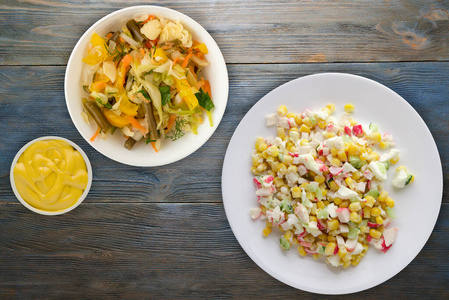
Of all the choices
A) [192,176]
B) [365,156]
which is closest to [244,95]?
[192,176]

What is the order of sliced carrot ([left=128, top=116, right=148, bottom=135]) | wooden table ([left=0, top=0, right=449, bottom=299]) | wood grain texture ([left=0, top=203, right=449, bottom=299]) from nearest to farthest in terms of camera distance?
sliced carrot ([left=128, top=116, right=148, bottom=135]), wooden table ([left=0, top=0, right=449, bottom=299]), wood grain texture ([left=0, top=203, right=449, bottom=299])

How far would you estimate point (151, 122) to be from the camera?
180 centimetres

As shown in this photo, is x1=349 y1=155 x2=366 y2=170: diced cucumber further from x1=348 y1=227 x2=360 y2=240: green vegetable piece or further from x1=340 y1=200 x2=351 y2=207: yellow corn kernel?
x1=348 y1=227 x2=360 y2=240: green vegetable piece

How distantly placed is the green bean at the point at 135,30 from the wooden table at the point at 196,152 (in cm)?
31

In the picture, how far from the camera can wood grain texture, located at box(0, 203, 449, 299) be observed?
7.04ft

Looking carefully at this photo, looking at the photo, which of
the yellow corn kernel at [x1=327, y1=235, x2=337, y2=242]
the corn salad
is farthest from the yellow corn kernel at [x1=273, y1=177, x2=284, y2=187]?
the yellow corn kernel at [x1=327, y1=235, x2=337, y2=242]

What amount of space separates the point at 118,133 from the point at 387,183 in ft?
4.20

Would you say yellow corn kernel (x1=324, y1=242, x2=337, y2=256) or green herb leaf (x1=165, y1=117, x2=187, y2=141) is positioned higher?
green herb leaf (x1=165, y1=117, x2=187, y2=141)

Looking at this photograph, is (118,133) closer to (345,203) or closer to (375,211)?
(345,203)

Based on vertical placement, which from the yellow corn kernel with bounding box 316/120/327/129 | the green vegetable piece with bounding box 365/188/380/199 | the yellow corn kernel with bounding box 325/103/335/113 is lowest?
the green vegetable piece with bounding box 365/188/380/199

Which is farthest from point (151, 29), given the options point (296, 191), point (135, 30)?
point (296, 191)

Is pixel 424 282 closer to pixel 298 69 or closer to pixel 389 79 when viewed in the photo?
pixel 389 79

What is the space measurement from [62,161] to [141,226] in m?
0.52

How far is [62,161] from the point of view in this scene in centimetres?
201
